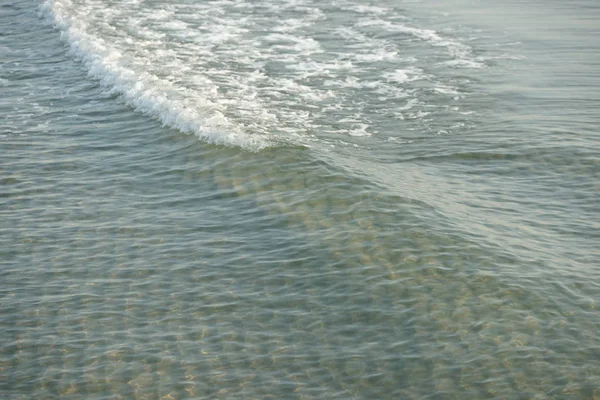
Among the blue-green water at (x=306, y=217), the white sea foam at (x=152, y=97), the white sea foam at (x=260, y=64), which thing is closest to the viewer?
the blue-green water at (x=306, y=217)

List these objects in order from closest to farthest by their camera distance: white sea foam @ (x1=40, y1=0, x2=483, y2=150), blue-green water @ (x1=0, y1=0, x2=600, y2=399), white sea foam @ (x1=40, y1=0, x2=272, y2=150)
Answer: blue-green water @ (x1=0, y1=0, x2=600, y2=399) → white sea foam @ (x1=40, y1=0, x2=272, y2=150) → white sea foam @ (x1=40, y1=0, x2=483, y2=150)

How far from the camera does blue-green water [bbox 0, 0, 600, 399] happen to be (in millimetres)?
8852

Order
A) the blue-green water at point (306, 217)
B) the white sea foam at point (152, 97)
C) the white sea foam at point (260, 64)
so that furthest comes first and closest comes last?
the white sea foam at point (260, 64) < the white sea foam at point (152, 97) < the blue-green water at point (306, 217)

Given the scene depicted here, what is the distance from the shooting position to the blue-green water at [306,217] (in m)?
8.85

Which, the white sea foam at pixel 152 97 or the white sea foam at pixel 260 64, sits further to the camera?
the white sea foam at pixel 260 64

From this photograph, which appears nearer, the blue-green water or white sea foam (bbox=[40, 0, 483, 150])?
the blue-green water

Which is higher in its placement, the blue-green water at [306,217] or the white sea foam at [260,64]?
the white sea foam at [260,64]

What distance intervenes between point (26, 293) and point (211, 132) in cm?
539

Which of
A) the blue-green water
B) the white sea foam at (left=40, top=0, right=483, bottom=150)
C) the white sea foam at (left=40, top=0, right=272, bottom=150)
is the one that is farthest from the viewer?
the white sea foam at (left=40, top=0, right=483, bottom=150)

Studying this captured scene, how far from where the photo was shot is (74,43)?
20.7m

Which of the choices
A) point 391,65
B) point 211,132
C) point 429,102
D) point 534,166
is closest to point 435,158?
point 534,166

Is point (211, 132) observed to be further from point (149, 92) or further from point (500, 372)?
point (500, 372)

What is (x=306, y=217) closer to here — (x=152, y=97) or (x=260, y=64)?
(x=152, y=97)

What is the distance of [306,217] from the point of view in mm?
11820
